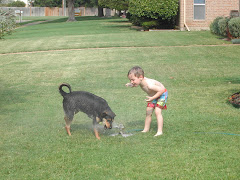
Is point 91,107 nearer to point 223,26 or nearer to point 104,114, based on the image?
point 104,114

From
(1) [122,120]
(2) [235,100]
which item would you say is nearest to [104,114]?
(1) [122,120]

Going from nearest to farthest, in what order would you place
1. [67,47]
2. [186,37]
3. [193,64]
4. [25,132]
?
[25,132] → [193,64] → [67,47] → [186,37]

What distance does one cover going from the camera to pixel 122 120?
760 cm

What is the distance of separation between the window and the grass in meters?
10.4

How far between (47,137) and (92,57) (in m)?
11.1

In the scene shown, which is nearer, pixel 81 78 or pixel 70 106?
pixel 70 106

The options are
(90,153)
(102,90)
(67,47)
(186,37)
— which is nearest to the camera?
(90,153)

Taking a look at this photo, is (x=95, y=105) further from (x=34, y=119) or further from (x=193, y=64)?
(x=193, y=64)

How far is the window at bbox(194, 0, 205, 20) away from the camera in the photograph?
2722cm

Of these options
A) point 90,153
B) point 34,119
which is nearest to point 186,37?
point 34,119

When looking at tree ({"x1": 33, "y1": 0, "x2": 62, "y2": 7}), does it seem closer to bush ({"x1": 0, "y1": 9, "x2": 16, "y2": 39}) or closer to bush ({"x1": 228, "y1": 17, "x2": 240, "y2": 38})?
bush ({"x1": 228, "y1": 17, "x2": 240, "y2": 38})

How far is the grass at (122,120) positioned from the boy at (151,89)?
27 centimetres

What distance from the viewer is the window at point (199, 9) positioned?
2722cm

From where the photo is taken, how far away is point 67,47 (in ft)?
68.3
